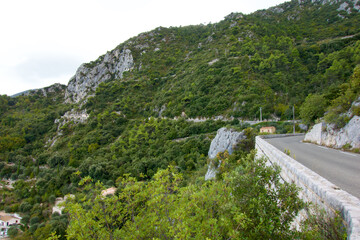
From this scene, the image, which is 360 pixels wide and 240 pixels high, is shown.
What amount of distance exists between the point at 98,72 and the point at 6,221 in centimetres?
Result: 8117

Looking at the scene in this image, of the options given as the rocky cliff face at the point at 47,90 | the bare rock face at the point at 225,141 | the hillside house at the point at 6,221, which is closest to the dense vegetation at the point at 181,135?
the bare rock face at the point at 225,141

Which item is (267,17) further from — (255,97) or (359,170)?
(359,170)

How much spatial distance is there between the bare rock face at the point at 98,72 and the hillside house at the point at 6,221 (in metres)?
67.1

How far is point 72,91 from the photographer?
96.1 m

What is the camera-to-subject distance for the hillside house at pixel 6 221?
27453mm

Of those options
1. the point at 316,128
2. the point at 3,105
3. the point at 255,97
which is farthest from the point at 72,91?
the point at 316,128

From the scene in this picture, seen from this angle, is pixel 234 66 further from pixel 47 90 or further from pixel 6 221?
pixel 47 90

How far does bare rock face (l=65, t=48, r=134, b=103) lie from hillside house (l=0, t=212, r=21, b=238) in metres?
67.1

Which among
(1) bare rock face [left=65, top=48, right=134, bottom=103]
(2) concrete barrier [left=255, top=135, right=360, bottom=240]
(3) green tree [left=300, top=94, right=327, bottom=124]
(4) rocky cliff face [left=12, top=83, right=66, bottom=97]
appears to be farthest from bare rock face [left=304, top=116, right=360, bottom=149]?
(4) rocky cliff face [left=12, top=83, right=66, bottom=97]

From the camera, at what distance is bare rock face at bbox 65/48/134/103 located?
92188 mm

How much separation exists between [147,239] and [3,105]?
396 feet

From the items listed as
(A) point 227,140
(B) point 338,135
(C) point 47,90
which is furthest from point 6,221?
(C) point 47,90

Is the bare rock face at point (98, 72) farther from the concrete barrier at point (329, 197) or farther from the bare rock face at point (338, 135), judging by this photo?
the concrete barrier at point (329, 197)

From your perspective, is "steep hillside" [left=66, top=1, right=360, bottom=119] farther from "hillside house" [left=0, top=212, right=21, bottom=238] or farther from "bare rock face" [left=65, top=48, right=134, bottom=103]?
"hillside house" [left=0, top=212, right=21, bottom=238]
